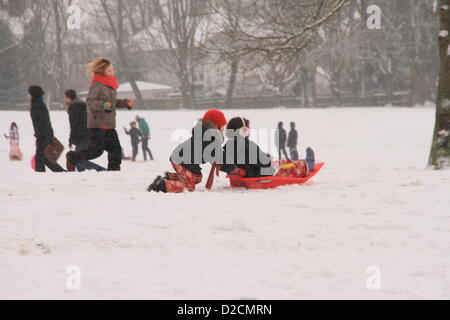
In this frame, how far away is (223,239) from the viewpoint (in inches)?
216

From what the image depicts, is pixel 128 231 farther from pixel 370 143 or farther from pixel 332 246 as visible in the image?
pixel 370 143

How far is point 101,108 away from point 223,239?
194 inches

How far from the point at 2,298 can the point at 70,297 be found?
1.34ft

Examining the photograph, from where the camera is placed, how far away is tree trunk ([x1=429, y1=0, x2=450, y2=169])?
11.5m

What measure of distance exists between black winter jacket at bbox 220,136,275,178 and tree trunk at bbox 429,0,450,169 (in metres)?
4.31

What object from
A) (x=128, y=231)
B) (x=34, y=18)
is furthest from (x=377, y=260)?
(x=34, y=18)

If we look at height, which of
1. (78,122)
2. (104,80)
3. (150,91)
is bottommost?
(78,122)

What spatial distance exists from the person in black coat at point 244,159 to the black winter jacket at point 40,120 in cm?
475

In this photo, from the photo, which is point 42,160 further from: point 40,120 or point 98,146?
point 98,146

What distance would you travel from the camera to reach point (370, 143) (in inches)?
1244

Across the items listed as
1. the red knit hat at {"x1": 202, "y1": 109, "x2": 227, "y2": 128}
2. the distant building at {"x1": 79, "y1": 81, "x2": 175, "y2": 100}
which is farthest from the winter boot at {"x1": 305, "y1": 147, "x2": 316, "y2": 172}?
the distant building at {"x1": 79, "y1": 81, "x2": 175, "y2": 100}

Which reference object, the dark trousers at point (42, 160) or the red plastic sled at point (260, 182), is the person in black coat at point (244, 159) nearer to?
the red plastic sled at point (260, 182)

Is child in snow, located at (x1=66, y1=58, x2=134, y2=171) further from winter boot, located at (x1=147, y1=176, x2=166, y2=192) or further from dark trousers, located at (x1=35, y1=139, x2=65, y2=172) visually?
winter boot, located at (x1=147, y1=176, x2=166, y2=192)

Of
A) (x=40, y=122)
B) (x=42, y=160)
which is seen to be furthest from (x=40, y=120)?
(x=42, y=160)
